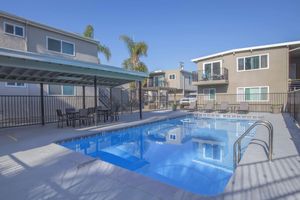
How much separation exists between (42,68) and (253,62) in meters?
17.7

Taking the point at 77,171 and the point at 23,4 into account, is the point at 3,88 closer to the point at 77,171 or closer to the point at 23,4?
the point at 23,4

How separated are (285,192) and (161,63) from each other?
36684mm

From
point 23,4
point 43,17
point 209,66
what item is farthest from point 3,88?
point 209,66

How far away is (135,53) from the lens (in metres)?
24.8

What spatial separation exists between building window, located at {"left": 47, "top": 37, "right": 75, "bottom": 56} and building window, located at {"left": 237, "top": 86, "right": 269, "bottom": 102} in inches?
629

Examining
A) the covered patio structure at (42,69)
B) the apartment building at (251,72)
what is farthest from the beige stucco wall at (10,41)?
the apartment building at (251,72)

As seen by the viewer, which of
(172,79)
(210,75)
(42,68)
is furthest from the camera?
(172,79)

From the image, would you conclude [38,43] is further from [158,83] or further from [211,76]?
[158,83]

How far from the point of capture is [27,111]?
13.3m

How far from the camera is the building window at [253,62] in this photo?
17.7m

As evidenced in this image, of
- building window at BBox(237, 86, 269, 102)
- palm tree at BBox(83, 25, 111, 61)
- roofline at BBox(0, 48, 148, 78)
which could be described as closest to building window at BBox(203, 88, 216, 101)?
building window at BBox(237, 86, 269, 102)

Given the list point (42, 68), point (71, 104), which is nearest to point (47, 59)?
point (42, 68)

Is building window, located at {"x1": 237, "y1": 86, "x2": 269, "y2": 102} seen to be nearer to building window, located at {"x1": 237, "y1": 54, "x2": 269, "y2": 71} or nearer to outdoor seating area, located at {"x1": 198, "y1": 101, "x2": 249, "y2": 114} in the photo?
outdoor seating area, located at {"x1": 198, "y1": 101, "x2": 249, "y2": 114}

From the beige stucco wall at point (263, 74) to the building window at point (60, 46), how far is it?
47.8 ft
